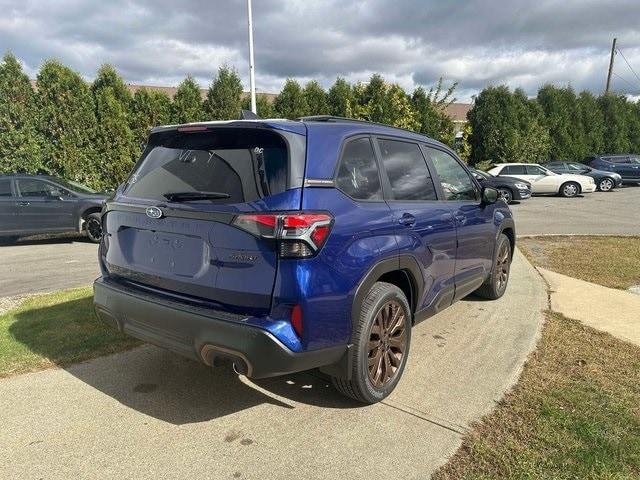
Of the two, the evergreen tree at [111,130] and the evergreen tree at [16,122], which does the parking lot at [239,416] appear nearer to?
the evergreen tree at [16,122]

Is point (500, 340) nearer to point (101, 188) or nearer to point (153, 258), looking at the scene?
point (153, 258)

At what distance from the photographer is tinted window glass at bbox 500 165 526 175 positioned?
20.9 metres

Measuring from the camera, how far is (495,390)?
137 inches

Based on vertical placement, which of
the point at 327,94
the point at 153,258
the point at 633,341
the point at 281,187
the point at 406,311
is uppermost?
the point at 327,94

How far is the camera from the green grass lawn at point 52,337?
3.92 m

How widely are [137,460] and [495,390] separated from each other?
241cm

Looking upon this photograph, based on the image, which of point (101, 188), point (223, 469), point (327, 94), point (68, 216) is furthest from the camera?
point (327, 94)

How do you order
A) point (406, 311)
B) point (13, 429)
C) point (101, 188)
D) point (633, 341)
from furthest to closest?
point (101, 188), point (633, 341), point (406, 311), point (13, 429)

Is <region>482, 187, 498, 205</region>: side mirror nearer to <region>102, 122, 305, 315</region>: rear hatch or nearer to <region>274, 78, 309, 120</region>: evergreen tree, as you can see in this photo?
<region>102, 122, 305, 315</region>: rear hatch

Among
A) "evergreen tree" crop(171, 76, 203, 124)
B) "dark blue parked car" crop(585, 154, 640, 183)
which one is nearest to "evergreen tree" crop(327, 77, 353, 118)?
"evergreen tree" crop(171, 76, 203, 124)

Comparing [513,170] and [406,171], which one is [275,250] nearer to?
[406,171]

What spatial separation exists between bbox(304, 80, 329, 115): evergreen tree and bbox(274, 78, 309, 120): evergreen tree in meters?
0.55

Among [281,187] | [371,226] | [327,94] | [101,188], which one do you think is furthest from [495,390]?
[327,94]

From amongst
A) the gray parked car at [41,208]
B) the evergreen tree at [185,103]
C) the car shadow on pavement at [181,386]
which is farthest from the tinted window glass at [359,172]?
the evergreen tree at [185,103]
